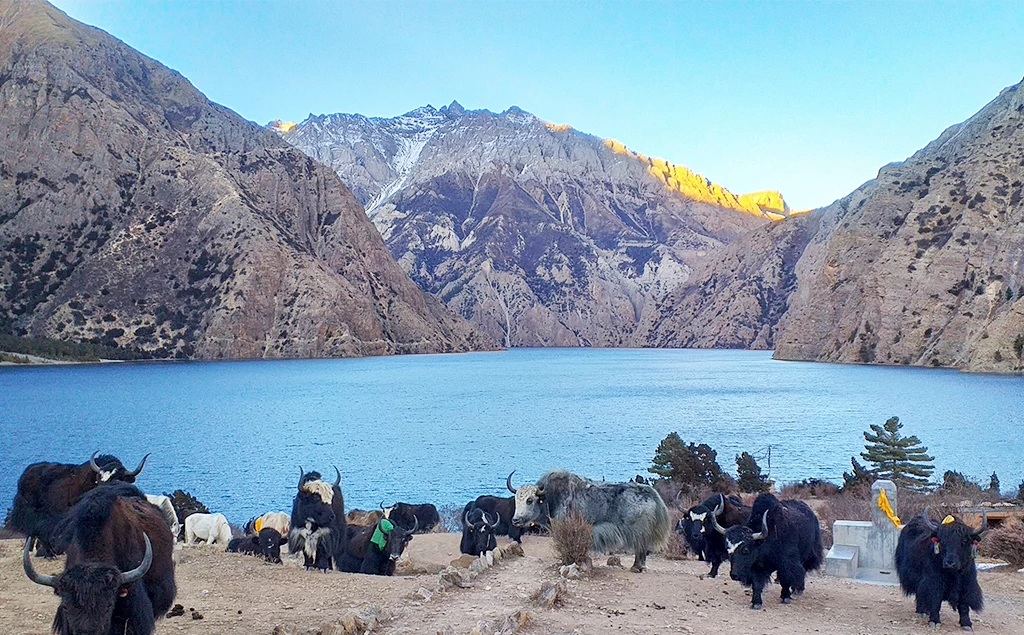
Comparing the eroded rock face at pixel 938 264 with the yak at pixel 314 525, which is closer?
the yak at pixel 314 525

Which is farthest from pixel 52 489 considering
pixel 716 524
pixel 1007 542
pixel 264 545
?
pixel 1007 542

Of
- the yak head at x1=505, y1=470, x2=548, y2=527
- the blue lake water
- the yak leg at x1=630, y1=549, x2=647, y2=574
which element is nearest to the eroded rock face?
the blue lake water

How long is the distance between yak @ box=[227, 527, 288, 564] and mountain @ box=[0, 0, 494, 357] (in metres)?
102

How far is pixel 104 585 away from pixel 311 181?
143424 mm

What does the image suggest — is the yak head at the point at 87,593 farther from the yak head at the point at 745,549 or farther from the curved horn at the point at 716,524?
the curved horn at the point at 716,524

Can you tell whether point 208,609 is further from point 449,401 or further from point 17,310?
point 17,310

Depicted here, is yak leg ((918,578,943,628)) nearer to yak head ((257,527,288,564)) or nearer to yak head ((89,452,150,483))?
yak head ((257,527,288,564))

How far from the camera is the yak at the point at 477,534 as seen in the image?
16.5 m

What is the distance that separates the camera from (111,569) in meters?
6.99

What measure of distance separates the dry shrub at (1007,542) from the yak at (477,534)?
8.96 metres

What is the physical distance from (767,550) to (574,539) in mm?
2793

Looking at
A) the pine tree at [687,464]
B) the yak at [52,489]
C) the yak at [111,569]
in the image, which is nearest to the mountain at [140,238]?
the pine tree at [687,464]

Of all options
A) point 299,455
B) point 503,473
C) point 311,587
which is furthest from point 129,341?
point 311,587

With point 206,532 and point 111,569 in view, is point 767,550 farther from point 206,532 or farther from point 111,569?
point 206,532
